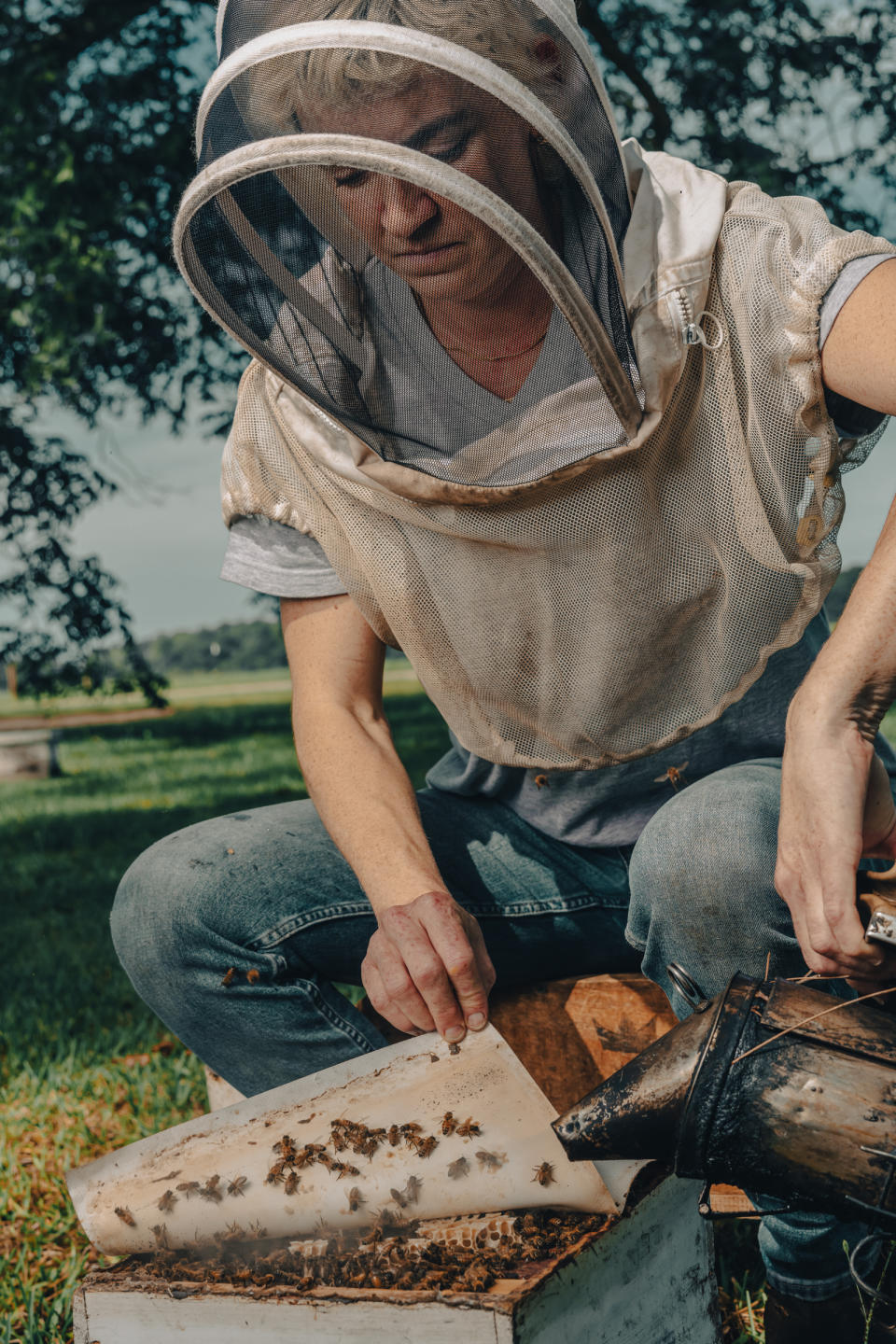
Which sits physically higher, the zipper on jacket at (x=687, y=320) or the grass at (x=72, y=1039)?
the zipper on jacket at (x=687, y=320)

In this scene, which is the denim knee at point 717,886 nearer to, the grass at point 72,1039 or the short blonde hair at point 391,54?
the grass at point 72,1039

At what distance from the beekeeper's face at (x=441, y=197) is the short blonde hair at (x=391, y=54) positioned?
0.02m

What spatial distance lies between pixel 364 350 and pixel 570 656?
60 centimetres

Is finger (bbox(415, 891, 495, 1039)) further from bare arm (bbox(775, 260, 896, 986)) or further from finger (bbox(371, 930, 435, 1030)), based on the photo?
bare arm (bbox(775, 260, 896, 986))

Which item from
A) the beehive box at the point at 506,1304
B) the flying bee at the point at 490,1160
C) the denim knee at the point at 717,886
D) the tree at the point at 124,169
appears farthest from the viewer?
the tree at the point at 124,169

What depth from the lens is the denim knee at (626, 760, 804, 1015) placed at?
5.05 feet

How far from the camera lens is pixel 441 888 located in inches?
68.4

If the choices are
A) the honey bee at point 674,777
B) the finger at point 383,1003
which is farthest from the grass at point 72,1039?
the honey bee at point 674,777

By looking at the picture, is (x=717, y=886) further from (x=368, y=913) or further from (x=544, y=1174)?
(x=368, y=913)

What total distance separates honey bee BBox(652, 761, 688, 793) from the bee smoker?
639 millimetres

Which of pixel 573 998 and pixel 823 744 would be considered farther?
pixel 573 998

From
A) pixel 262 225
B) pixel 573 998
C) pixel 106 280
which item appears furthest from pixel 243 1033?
pixel 106 280

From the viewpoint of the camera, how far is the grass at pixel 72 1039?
208 cm

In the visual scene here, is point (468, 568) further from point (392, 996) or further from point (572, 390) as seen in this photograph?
point (392, 996)
